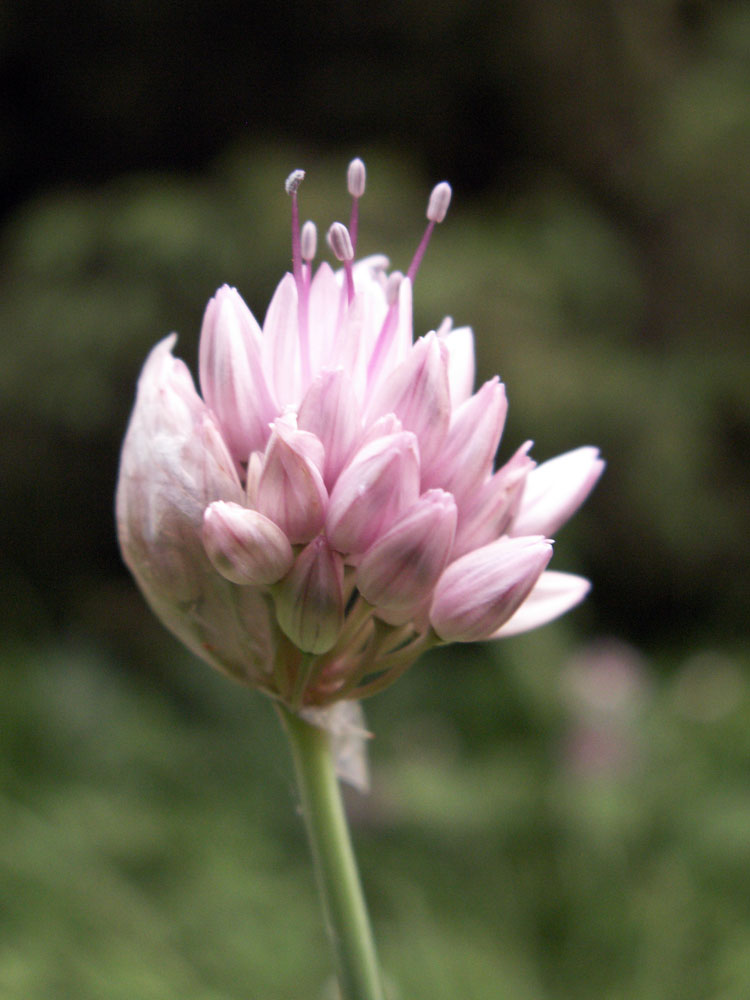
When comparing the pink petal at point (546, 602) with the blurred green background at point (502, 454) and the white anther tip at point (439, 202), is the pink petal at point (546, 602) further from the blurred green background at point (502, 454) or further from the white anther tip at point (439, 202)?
the blurred green background at point (502, 454)

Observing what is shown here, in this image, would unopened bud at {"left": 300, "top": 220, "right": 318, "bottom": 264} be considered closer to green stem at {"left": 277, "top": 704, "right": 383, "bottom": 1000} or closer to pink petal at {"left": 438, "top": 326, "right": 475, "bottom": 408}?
pink petal at {"left": 438, "top": 326, "right": 475, "bottom": 408}

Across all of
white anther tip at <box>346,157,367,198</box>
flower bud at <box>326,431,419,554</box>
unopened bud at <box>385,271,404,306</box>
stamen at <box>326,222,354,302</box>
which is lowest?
flower bud at <box>326,431,419,554</box>

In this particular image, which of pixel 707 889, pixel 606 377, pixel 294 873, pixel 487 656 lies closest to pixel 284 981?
pixel 294 873

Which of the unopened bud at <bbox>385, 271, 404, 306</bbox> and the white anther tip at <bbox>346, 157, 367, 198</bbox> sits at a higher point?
the white anther tip at <bbox>346, 157, 367, 198</bbox>

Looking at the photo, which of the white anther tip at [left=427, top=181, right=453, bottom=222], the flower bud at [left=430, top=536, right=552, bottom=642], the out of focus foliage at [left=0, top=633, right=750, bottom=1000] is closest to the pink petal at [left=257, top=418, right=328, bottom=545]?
the flower bud at [left=430, top=536, right=552, bottom=642]

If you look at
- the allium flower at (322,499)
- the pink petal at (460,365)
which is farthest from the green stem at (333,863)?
the pink petal at (460,365)

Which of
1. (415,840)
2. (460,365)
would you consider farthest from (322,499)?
(415,840)
